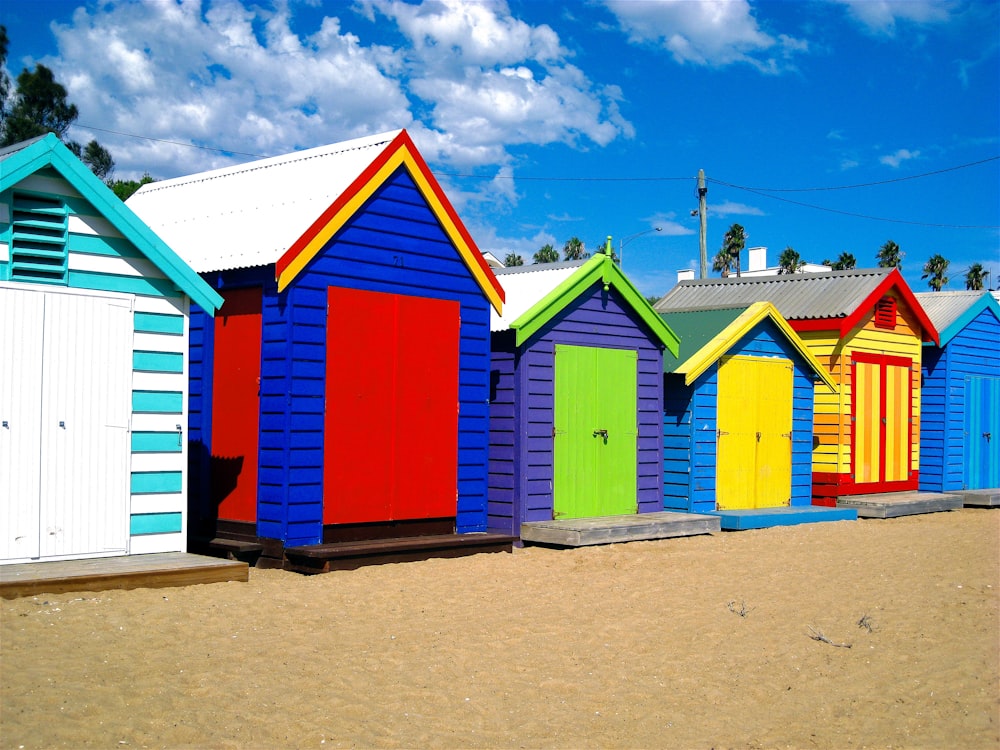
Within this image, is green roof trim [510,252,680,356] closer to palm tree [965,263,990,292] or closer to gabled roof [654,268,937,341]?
gabled roof [654,268,937,341]

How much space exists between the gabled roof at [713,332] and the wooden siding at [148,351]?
7472 mm

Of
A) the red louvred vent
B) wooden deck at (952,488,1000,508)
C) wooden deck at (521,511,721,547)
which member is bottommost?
wooden deck at (952,488,1000,508)

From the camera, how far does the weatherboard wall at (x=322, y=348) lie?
10141 millimetres

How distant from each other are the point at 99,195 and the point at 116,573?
10.1 ft

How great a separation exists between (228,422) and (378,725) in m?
5.68

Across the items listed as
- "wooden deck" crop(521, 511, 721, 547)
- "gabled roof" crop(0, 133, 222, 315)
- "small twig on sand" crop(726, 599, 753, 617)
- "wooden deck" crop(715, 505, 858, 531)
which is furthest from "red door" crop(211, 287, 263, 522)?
"wooden deck" crop(715, 505, 858, 531)

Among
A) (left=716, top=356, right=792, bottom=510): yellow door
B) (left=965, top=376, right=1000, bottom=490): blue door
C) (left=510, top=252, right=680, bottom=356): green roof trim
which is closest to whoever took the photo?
(left=510, top=252, right=680, bottom=356): green roof trim

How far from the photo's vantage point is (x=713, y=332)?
1570 centimetres

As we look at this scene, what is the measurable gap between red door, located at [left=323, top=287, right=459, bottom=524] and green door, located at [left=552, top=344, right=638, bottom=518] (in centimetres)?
193

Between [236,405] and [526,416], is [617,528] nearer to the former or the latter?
[526,416]

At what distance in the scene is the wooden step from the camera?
32.5 feet

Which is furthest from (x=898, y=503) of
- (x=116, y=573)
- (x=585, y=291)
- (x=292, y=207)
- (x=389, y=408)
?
(x=116, y=573)

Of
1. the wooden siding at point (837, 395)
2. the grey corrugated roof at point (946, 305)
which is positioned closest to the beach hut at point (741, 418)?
the wooden siding at point (837, 395)

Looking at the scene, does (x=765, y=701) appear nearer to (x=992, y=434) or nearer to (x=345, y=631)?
(x=345, y=631)
